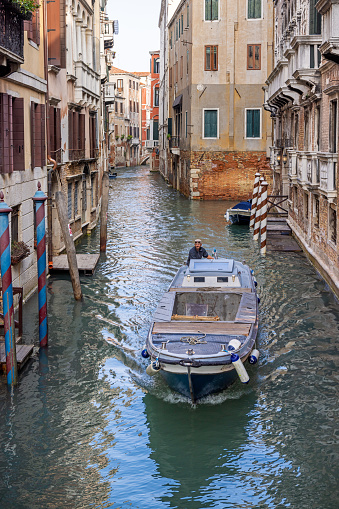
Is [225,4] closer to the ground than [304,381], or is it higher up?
higher up

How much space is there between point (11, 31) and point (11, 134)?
204 cm

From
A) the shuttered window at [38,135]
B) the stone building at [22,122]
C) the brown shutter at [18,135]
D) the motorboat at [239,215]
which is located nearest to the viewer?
the stone building at [22,122]

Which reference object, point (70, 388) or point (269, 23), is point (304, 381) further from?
point (269, 23)

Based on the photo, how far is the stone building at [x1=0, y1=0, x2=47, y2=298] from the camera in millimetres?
11195

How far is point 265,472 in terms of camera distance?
7465 millimetres

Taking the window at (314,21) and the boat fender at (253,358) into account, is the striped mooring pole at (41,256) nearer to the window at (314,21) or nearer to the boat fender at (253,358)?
the boat fender at (253,358)

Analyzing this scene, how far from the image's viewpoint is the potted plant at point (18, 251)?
40.9ft

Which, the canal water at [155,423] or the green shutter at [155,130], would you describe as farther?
the green shutter at [155,130]

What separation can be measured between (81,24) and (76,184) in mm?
5505

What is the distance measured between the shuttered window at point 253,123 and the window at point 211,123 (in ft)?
5.35

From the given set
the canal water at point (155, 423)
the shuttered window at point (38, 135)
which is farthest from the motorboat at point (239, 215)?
the shuttered window at point (38, 135)

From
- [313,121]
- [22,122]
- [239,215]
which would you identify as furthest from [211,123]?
[22,122]

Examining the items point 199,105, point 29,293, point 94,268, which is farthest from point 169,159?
point 29,293

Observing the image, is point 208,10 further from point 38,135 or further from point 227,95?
point 38,135
